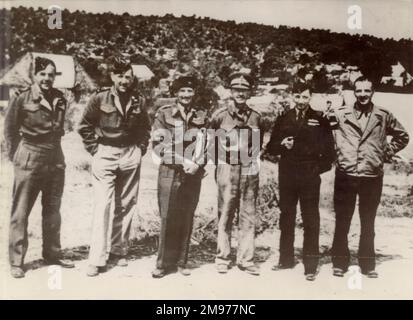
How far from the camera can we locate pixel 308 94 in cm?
492

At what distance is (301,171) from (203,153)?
0.86 meters

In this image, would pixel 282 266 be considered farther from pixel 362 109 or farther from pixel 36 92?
pixel 36 92

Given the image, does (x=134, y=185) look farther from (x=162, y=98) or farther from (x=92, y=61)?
(x=92, y=61)

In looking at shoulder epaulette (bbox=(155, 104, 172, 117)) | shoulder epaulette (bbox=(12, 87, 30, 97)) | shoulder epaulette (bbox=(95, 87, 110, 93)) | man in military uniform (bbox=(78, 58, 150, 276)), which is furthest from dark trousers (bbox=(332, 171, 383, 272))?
shoulder epaulette (bbox=(12, 87, 30, 97))

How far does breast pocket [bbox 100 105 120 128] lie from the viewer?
4.68 meters

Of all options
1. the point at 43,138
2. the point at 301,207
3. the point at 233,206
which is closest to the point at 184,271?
the point at 233,206

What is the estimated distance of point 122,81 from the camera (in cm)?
477

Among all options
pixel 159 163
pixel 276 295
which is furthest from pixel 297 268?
pixel 159 163

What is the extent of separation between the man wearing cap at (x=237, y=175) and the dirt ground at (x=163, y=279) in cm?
9

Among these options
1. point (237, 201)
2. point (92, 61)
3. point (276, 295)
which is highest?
point (92, 61)

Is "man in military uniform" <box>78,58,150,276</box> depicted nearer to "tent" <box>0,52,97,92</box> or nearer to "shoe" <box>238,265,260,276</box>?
"tent" <box>0,52,97,92</box>

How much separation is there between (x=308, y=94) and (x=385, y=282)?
1.80 m

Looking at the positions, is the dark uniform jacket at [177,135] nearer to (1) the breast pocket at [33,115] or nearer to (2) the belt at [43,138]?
(2) the belt at [43,138]

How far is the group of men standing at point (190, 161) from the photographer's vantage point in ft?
15.3
